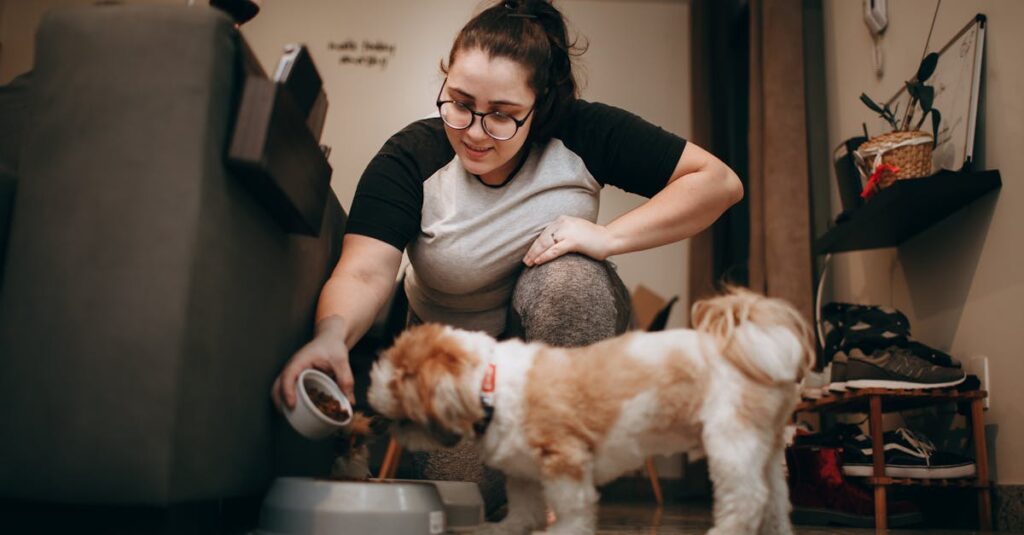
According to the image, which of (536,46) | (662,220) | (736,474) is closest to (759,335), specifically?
(736,474)

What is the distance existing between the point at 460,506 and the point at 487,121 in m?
0.71

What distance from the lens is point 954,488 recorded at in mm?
2203

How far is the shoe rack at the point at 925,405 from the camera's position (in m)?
1.97

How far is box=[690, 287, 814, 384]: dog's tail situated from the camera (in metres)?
1.02

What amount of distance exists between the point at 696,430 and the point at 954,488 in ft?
4.99

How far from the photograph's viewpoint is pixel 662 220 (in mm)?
1578

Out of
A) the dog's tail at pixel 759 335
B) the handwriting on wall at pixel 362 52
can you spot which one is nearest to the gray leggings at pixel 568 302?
the dog's tail at pixel 759 335

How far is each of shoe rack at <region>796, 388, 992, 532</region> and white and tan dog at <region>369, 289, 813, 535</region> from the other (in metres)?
1.06

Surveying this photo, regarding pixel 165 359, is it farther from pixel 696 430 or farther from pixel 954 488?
pixel 954 488

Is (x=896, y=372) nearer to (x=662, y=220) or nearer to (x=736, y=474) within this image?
(x=662, y=220)

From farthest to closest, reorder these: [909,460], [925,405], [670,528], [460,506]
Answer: [925,405] < [909,460] < [670,528] < [460,506]

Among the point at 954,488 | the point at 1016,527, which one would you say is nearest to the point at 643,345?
the point at 1016,527

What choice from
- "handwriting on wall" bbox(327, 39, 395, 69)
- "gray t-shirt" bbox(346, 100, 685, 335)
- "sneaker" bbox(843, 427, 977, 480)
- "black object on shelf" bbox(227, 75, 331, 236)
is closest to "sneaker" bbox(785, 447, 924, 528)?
"sneaker" bbox(843, 427, 977, 480)

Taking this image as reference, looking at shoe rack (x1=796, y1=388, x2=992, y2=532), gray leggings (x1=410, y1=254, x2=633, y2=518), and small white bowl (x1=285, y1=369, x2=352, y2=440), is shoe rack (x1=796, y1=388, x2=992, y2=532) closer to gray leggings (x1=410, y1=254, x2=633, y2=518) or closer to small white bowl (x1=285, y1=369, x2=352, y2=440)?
gray leggings (x1=410, y1=254, x2=633, y2=518)
